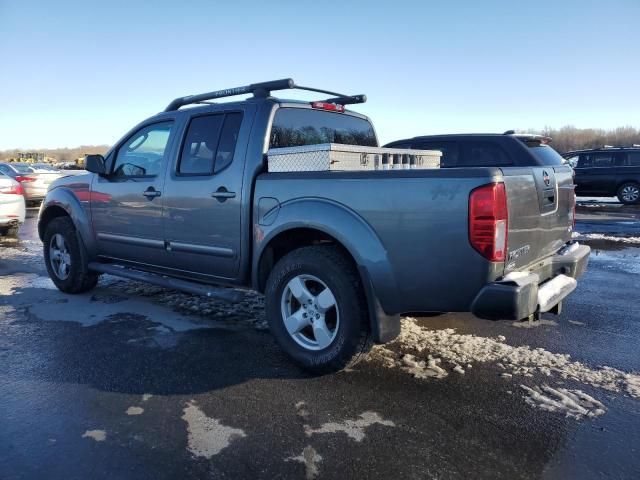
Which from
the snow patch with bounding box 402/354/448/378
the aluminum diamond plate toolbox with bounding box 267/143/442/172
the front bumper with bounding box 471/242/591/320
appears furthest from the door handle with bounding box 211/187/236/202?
the front bumper with bounding box 471/242/591/320

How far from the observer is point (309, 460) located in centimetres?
256

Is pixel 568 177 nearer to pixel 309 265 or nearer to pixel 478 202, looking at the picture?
pixel 478 202

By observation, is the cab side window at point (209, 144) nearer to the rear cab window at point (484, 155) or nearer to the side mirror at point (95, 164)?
the side mirror at point (95, 164)

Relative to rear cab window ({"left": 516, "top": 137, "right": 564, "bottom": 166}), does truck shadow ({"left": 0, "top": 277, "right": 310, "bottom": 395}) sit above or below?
below

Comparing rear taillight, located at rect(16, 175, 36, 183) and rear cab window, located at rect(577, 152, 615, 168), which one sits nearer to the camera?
rear taillight, located at rect(16, 175, 36, 183)

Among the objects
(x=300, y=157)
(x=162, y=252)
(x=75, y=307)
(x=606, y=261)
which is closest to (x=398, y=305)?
(x=300, y=157)

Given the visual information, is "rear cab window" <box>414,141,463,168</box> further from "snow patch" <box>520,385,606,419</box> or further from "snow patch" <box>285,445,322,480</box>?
"snow patch" <box>285,445,322,480</box>

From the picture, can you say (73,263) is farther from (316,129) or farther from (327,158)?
(327,158)

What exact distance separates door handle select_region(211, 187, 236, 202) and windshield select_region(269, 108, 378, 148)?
506 mm

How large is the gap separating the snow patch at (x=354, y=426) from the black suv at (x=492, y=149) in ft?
20.4

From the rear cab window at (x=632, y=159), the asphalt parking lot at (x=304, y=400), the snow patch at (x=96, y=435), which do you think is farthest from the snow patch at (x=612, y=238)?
the snow patch at (x=96, y=435)

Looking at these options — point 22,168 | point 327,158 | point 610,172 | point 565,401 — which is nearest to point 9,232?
point 22,168

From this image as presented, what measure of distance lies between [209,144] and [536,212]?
8.88ft

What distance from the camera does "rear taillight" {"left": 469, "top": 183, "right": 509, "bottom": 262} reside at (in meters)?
2.85
